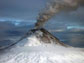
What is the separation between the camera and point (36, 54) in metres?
34.3

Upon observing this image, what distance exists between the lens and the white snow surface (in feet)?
105

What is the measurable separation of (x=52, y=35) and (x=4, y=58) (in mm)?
12773

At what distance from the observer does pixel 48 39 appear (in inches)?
1619

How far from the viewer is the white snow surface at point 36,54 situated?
3194 centimetres

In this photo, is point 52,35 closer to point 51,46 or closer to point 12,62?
point 51,46

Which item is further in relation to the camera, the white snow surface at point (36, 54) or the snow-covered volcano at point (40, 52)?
the snow-covered volcano at point (40, 52)

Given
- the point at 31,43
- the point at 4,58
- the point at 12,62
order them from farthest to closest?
the point at 31,43, the point at 4,58, the point at 12,62

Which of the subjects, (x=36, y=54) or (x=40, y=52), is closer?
(x=36, y=54)

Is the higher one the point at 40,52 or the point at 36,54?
the point at 40,52

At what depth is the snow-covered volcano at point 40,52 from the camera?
32097 mm

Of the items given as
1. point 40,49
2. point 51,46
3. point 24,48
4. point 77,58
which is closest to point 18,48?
point 24,48

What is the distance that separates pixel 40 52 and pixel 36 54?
127 centimetres

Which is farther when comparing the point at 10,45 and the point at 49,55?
the point at 10,45

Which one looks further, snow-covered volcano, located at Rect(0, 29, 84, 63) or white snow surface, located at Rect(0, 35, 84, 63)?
snow-covered volcano, located at Rect(0, 29, 84, 63)
